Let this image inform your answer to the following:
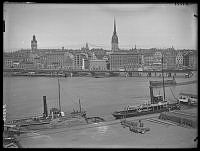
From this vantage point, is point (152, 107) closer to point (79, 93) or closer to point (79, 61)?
point (79, 93)

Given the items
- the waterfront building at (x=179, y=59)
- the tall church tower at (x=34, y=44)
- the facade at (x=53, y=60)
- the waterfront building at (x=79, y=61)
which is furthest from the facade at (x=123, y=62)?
the tall church tower at (x=34, y=44)

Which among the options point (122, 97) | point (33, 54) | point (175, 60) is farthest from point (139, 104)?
point (33, 54)

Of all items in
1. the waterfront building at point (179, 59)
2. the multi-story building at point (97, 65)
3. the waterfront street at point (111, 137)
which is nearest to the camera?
the waterfront street at point (111, 137)

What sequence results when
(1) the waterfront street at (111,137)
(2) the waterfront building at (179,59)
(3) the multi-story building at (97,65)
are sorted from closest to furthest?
(1) the waterfront street at (111,137) < (2) the waterfront building at (179,59) < (3) the multi-story building at (97,65)

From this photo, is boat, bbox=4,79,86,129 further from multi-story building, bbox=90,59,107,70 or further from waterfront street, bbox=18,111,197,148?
multi-story building, bbox=90,59,107,70

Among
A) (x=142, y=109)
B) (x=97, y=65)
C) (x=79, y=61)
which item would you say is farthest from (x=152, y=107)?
(x=79, y=61)

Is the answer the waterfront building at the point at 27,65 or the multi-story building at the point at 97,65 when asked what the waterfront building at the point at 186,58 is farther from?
the waterfront building at the point at 27,65

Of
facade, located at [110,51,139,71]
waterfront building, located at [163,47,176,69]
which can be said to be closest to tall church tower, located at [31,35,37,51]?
facade, located at [110,51,139,71]
